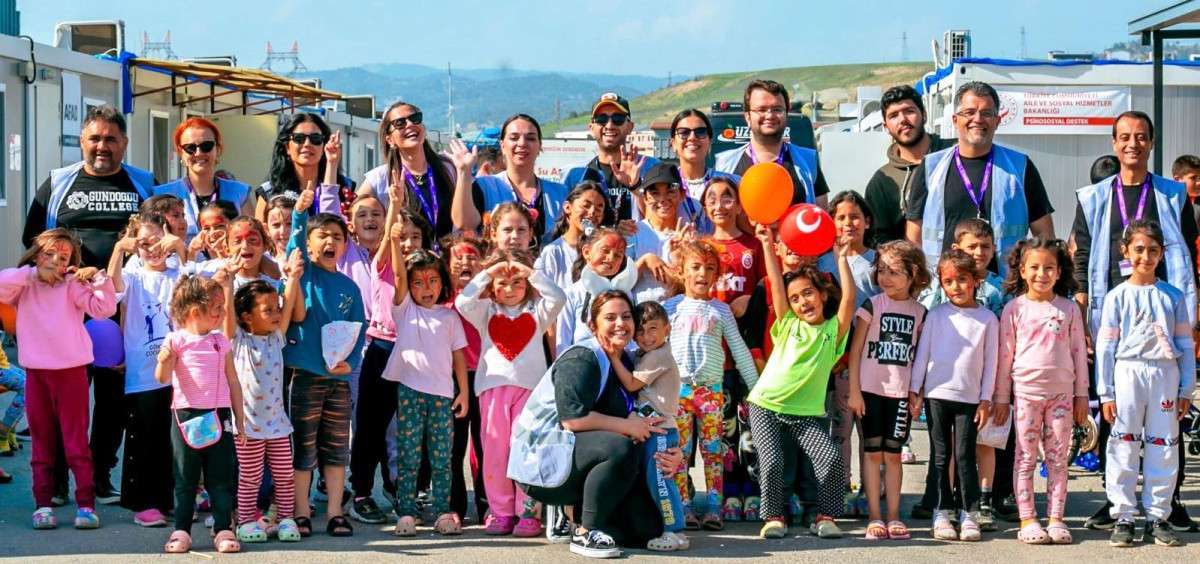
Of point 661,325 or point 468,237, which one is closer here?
point 661,325

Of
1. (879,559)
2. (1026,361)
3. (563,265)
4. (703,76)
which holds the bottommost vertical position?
(879,559)

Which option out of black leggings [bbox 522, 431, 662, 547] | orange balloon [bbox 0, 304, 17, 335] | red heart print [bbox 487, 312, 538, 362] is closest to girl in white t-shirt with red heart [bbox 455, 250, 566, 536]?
red heart print [bbox 487, 312, 538, 362]

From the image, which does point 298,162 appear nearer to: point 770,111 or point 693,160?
point 693,160

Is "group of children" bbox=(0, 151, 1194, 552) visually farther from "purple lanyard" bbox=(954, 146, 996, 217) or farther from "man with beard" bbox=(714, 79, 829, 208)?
"man with beard" bbox=(714, 79, 829, 208)

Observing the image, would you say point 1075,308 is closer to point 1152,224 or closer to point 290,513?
point 1152,224

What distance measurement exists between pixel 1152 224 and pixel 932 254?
3.30 ft

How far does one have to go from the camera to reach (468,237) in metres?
6.50

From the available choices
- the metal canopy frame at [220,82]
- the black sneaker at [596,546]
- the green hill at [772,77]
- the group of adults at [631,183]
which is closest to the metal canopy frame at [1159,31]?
the group of adults at [631,183]

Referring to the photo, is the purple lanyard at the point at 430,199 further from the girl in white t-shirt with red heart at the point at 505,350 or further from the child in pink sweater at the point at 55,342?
the child in pink sweater at the point at 55,342

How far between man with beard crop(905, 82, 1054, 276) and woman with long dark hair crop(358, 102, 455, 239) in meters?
2.31

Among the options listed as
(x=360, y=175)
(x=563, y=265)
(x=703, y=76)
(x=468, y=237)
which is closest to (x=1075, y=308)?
(x=563, y=265)

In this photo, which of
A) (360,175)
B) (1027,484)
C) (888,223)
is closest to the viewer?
(1027,484)

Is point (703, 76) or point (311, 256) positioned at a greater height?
point (703, 76)

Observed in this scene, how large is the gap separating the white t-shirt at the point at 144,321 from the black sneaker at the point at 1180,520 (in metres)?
4.53
